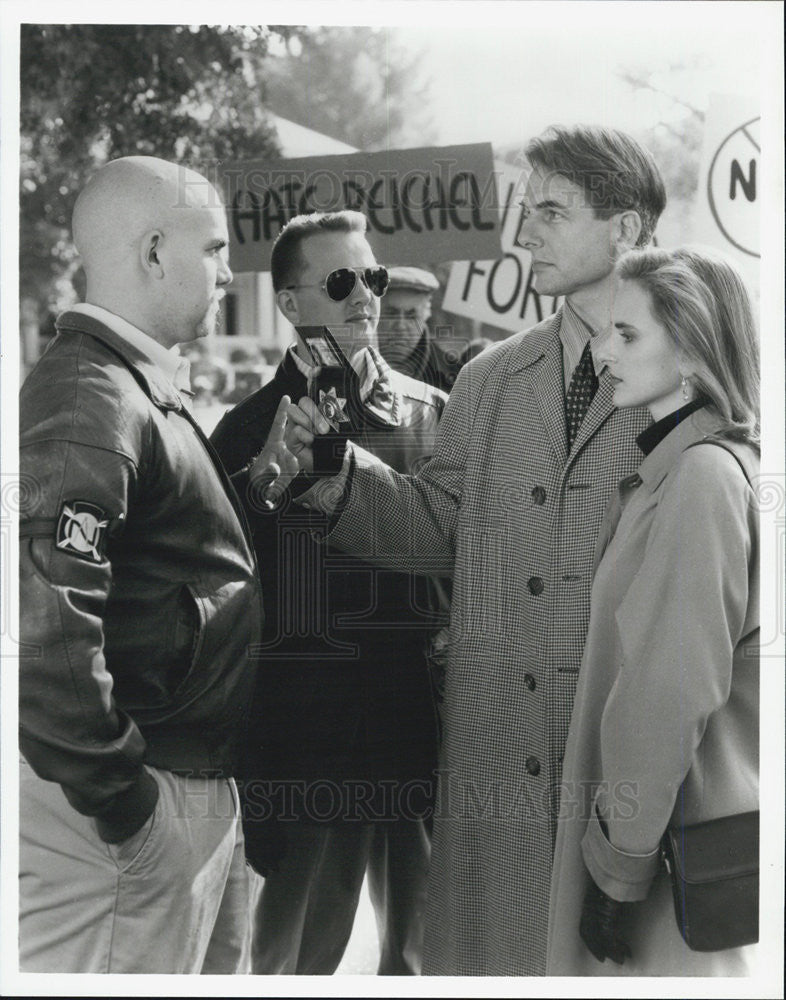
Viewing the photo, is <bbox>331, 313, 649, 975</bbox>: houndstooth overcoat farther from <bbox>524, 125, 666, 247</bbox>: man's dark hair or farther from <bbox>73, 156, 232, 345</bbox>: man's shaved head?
<bbox>73, 156, 232, 345</bbox>: man's shaved head

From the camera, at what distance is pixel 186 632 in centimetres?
352

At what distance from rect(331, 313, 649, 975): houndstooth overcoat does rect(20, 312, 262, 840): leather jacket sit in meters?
0.45

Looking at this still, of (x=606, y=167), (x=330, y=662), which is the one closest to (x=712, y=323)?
(x=606, y=167)

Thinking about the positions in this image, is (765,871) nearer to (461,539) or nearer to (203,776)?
(461,539)

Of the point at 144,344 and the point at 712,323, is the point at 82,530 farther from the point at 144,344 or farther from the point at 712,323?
the point at 712,323

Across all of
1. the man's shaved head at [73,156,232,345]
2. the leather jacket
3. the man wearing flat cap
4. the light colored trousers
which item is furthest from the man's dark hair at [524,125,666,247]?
the light colored trousers

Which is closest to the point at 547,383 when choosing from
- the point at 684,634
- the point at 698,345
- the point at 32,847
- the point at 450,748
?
the point at 698,345

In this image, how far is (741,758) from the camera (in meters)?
3.47

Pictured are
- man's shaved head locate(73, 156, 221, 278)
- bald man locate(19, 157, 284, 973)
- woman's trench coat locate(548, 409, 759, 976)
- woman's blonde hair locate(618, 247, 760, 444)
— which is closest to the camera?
woman's trench coat locate(548, 409, 759, 976)

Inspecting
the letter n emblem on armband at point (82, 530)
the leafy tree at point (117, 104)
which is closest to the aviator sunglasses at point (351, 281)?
the leafy tree at point (117, 104)

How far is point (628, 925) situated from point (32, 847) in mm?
1712

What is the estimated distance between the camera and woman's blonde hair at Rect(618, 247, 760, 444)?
3344 mm

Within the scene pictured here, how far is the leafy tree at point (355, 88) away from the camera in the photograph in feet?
11.8

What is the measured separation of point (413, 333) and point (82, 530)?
110 centimetres
